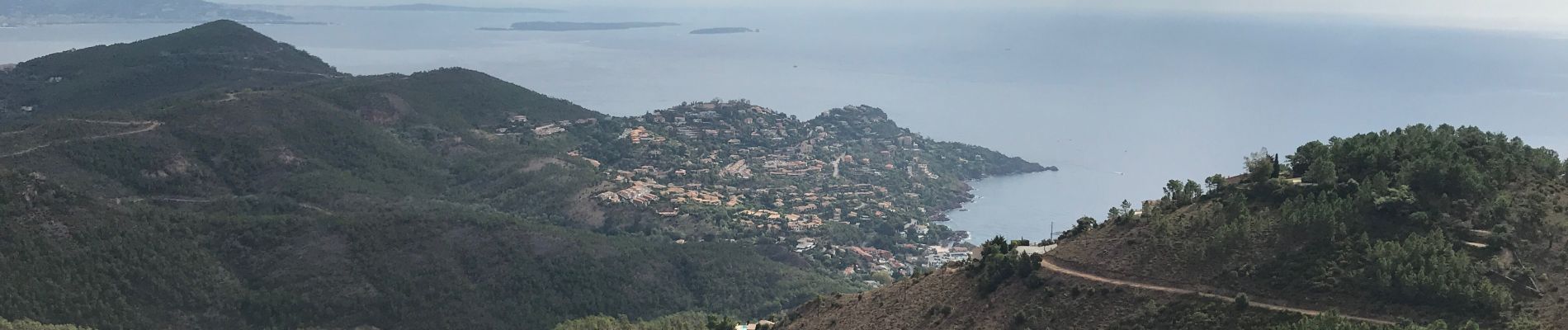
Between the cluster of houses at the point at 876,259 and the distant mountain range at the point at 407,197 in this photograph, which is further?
the cluster of houses at the point at 876,259

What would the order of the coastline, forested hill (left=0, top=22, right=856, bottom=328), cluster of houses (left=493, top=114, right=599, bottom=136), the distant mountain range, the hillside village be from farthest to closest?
cluster of houses (left=493, top=114, right=599, bottom=136) < the coastline < the hillside village < the distant mountain range < forested hill (left=0, top=22, right=856, bottom=328)

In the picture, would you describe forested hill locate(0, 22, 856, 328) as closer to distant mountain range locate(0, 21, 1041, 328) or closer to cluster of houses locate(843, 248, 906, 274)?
distant mountain range locate(0, 21, 1041, 328)

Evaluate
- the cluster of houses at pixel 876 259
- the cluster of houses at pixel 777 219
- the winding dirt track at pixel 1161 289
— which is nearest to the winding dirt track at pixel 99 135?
the cluster of houses at pixel 777 219

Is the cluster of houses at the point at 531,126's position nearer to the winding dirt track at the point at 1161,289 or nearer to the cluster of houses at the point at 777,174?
the cluster of houses at the point at 777,174

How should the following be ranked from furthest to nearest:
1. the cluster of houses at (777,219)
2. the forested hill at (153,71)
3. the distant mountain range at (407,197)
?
the forested hill at (153,71) < the cluster of houses at (777,219) < the distant mountain range at (407,197)

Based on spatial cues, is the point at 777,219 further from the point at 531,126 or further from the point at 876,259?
the point at 531,126

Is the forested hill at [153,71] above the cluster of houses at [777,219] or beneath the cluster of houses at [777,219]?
above

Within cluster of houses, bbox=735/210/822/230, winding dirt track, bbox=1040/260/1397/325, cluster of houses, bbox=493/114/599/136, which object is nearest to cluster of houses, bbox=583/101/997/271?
cluster of houses, bbox=735/210/822/230
